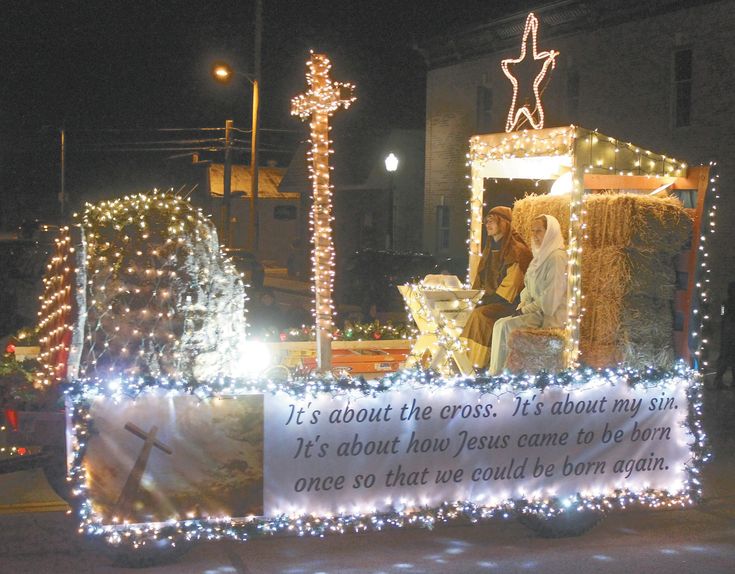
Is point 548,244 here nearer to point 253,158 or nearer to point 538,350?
point 538,350

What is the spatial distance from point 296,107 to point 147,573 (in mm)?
4144

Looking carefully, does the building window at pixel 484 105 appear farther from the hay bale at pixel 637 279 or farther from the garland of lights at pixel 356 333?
the hay bale at pixel 637 279

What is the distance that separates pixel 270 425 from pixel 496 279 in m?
4.31

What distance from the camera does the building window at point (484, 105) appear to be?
2578 cm

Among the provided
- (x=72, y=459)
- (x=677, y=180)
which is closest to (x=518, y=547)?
(x=72, y=459)

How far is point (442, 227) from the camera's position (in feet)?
91.2

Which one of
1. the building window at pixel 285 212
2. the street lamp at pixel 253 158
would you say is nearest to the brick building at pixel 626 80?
the street lamp at pixel 253 158

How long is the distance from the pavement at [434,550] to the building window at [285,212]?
107ft

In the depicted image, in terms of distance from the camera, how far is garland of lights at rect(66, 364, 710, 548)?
5309mm

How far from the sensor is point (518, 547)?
6410mm

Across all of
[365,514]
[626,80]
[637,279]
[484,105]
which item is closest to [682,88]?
[626,80]

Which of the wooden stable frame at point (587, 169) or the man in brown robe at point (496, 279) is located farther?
the man in brown robe at point (496, 279)

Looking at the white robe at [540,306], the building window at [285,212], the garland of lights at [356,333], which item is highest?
the building window at [285,212]

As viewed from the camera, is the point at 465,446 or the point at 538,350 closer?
the point at 465,446
